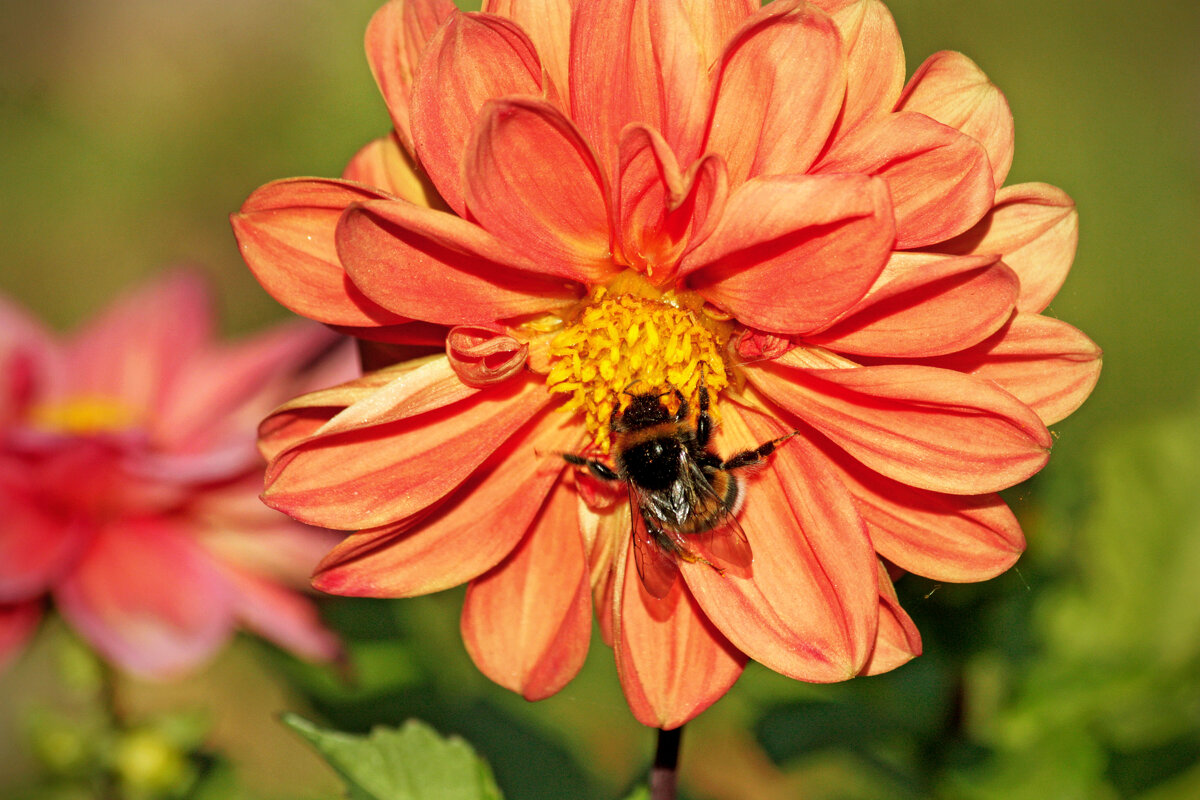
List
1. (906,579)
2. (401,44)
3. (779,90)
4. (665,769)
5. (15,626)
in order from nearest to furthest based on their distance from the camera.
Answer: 1. (779,90)
2. (665,769)
3. (401,44)
4. (906,579)
5. (15,626)

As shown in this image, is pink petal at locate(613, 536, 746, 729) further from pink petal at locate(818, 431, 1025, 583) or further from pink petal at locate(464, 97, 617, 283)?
pink petal at locate(464, 97, 617, 283)

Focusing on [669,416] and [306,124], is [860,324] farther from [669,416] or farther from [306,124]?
[306,124]

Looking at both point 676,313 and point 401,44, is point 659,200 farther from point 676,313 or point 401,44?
point 401,44

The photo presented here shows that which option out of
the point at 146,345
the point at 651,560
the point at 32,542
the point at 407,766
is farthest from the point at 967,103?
the point at 146,345

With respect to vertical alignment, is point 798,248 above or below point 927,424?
above

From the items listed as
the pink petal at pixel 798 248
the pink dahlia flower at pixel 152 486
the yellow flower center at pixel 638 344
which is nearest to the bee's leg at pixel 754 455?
the yellow flower center at pixel 638 344
